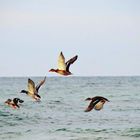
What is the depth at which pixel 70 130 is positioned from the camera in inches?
1204

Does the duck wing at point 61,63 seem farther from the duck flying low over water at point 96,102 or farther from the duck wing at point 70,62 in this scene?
the duck flying low over water at point 96,102

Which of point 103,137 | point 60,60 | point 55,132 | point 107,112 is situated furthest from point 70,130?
point 60,60

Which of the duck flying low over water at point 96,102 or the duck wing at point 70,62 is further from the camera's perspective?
the duck flying low over water at point 96,102

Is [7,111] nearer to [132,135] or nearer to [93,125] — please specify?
[93,125]

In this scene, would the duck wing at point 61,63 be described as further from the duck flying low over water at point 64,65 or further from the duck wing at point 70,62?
the duck wing at point 70,62

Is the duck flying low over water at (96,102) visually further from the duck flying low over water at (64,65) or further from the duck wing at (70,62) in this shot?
the duck wing at (70,62)

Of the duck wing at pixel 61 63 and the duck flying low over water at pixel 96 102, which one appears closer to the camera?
the duck wing at pixel 61 63

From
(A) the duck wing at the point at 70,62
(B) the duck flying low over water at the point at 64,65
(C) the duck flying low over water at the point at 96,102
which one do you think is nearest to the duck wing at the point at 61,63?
(B) the duck flying low over water at the point at 64,65

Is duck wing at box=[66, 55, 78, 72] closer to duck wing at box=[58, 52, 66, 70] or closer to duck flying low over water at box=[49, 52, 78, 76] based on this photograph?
duck flying low over water at box=[49, 52, 78, 76]

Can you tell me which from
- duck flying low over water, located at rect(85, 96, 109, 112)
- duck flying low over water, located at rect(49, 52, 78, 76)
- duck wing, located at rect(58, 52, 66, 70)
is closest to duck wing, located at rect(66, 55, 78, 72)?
duck flying low over water, located at rect(49, 52, 78, 76)

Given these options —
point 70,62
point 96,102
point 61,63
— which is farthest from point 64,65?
point 96,102

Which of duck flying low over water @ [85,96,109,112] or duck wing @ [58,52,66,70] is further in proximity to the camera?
duck flying low over water @ [85,96,109,112]

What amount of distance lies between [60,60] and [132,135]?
16178 millimetres

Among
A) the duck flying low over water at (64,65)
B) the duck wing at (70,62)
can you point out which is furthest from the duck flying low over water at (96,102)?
the duck wing at (70,62)
